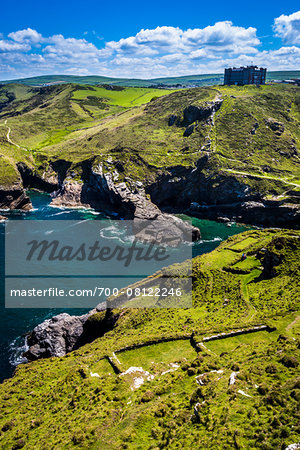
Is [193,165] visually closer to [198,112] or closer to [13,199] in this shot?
[198,112]

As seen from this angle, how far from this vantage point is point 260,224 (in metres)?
116

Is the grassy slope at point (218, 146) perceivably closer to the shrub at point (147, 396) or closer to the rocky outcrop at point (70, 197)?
the rocky outcrop at point (70, 197)

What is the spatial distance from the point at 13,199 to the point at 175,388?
123987 millimetres

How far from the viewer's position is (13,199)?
129500mm

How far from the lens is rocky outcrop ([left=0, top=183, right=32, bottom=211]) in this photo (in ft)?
419

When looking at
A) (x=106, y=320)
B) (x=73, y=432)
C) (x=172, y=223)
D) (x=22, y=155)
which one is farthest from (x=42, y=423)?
(x=22, y=155)

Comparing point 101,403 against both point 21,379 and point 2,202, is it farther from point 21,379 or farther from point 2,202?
point 2,202

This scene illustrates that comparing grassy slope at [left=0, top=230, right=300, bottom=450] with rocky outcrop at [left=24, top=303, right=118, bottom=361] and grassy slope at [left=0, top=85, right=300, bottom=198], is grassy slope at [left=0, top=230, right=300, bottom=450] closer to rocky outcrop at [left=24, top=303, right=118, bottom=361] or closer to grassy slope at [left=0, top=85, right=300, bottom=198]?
rocky outcrop at [left=24, top=303, right=118, bottom=361]

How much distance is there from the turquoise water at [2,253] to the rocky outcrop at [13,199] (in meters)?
4.89

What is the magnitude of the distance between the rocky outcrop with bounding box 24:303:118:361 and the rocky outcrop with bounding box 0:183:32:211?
8859 centimetres

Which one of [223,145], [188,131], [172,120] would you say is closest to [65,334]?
[223,145]

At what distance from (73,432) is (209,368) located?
39.5 feet

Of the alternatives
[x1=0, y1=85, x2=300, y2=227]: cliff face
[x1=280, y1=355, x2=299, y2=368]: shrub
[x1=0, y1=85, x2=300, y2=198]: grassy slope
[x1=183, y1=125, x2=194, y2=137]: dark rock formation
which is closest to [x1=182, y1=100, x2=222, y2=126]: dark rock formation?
[x1=0, y1=85, x2=300, y2=227]: cliff face

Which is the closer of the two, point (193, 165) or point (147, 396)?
point (147, 396)
